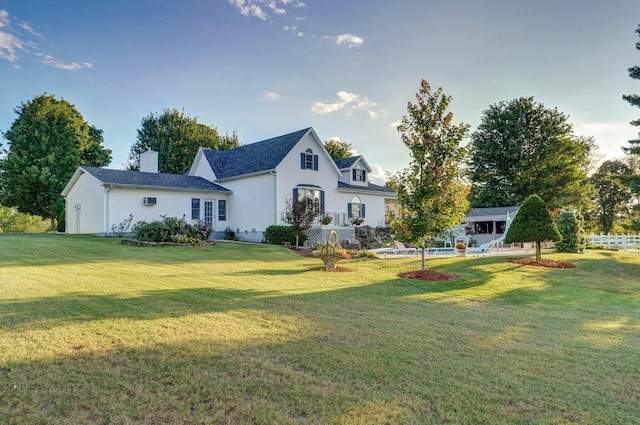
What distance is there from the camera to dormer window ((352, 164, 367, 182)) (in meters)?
30.0

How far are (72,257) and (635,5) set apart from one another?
23.8 meters

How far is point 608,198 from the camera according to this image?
5275 cm

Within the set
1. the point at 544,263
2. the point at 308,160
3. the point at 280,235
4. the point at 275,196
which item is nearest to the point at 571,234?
the point at 544,263

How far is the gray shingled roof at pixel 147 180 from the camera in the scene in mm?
22219

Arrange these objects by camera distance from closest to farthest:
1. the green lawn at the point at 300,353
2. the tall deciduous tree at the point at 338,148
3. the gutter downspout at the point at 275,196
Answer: the green lawn at the point at 300,353 → the gutter downspout at the point at 275,196 → the tall deciduous tree at the point at 338,148

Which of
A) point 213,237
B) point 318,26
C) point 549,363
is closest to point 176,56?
point 318,26

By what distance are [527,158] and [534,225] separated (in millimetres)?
31051

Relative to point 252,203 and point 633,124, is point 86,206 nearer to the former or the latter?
point 252,203

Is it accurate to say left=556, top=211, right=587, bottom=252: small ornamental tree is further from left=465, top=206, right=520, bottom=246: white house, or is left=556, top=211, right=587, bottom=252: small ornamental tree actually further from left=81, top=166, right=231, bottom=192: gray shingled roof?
left=81, top=166, right=231, bottom=192: gray shingled roof

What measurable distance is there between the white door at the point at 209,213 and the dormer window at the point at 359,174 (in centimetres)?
1067

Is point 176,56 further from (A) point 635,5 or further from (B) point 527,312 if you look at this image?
(A) point 635,5

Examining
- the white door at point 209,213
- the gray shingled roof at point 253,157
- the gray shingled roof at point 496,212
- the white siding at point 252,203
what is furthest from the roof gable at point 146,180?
the gray shingled roof at point 496,212

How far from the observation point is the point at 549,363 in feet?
15.8

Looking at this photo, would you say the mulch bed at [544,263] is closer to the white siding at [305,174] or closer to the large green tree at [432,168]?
the large green tree at [432,168]
